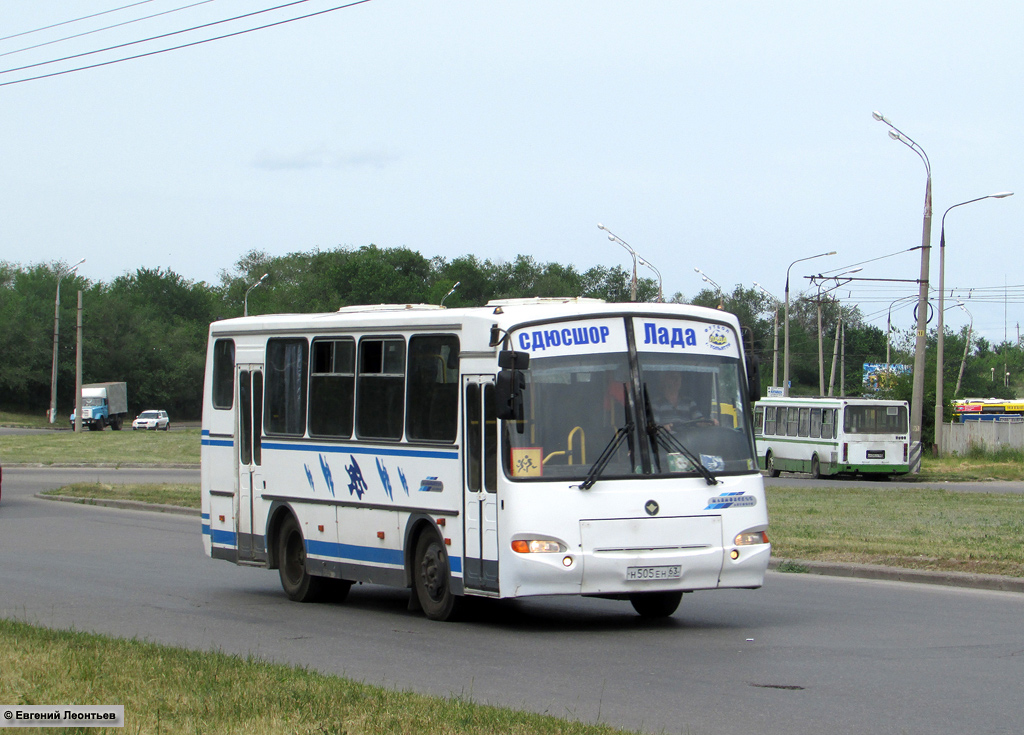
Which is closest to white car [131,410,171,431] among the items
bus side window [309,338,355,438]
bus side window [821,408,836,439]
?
bus side window [821,408,836,439]

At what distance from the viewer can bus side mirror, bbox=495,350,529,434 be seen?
10797 mm

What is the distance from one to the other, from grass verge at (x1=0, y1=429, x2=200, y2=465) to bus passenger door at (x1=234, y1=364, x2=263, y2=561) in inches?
1244

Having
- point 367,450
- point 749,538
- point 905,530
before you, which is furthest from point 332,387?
point 905,530

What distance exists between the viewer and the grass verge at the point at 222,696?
670cm

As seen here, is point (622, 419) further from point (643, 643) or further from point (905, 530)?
point (905, 530)

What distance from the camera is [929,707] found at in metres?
7.77

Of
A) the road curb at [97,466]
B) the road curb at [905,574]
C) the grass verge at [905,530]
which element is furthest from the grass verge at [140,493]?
the road curb at [905,574]

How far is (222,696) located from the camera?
742 cm

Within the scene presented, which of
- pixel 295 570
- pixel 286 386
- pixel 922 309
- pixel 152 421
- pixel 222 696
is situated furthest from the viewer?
pixel 152 421

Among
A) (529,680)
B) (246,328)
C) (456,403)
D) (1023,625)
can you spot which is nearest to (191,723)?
(529,680)

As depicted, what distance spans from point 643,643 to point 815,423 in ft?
121

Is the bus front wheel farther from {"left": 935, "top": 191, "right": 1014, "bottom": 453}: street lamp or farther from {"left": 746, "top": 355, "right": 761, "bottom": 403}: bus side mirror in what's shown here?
{"left": 935, "top": 191, "right": 1014, "bottom": 453}: street lamp

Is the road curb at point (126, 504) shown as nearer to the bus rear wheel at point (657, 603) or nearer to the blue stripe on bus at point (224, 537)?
the blue stripe on bus at point (224, 537)

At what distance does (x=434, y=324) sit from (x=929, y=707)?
6017 millimetres
